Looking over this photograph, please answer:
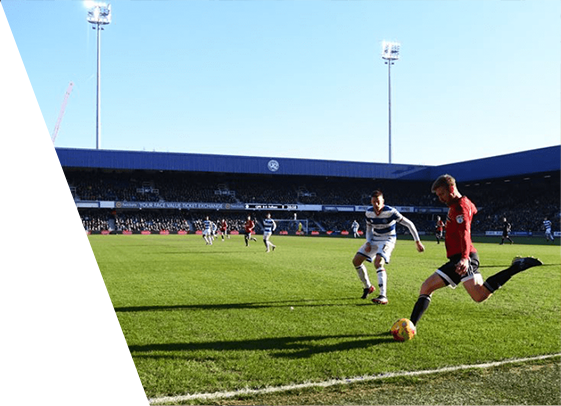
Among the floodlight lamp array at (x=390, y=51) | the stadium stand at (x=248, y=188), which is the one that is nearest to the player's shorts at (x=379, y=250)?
the stadium stand at (x=248, y=188)

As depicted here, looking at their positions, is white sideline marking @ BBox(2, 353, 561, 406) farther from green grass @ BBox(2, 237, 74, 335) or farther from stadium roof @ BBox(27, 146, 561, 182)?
stadium roof @ BBox(27, 146, 561, 182)

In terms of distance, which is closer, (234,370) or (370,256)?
(234,370)

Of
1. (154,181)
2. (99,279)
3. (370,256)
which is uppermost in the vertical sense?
(154,181)

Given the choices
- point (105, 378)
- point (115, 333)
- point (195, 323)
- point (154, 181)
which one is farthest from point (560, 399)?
point (154, 181)

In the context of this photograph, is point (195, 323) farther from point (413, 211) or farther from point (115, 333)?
point (413, 211)

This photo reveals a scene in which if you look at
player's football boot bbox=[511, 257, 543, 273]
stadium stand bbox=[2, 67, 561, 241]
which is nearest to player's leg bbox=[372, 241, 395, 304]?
player's football boot bbox=[511, 257, 543, 273]

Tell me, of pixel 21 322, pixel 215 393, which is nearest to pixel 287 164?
pixel 21 322

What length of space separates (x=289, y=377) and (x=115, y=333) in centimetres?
300

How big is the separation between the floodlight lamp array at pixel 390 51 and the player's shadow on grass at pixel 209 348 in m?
68.7

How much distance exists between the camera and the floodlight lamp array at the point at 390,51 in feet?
228

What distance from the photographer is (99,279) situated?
1291 cm

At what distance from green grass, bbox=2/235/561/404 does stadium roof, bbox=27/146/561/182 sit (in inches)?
2068

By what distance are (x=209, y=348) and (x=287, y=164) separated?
66181mm

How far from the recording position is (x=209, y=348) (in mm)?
5887
